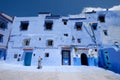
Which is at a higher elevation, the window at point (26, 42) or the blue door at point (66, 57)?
the window at point (26, 42)

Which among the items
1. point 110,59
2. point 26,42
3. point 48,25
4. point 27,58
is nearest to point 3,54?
point 27,58

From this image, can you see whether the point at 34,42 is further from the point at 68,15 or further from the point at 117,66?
the point at 117,66

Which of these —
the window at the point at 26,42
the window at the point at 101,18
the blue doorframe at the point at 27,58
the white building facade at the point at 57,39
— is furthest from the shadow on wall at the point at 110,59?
the window at the point at 26,42

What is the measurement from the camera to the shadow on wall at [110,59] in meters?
21.2

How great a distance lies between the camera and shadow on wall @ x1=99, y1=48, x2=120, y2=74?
21220 millimetres

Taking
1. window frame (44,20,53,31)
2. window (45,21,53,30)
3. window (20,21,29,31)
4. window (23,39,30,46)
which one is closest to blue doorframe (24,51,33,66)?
window (23,39,30,46)

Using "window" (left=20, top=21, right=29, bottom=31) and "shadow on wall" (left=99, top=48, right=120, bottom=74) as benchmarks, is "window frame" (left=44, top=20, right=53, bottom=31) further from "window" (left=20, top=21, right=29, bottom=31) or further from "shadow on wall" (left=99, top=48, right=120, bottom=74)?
"shadow on wall" (left=99, top=48, right=120, bottom=74)

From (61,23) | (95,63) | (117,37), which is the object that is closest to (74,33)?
(61,23)

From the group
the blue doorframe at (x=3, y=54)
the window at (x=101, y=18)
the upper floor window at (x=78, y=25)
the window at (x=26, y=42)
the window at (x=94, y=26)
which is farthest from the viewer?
the window at (x=101, y=18)

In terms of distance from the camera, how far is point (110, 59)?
23203 millimetres

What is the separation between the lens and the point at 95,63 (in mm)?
25000

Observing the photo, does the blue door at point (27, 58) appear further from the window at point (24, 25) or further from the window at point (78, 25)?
the window at point (78, 25)

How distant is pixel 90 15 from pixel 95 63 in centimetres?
1025

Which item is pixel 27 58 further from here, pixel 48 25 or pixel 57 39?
pixel 48 25
